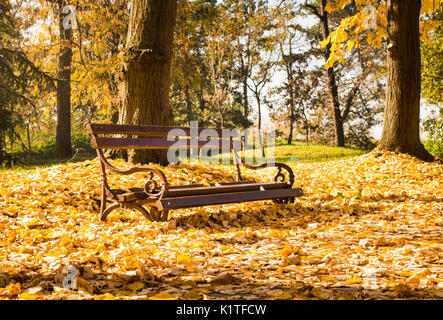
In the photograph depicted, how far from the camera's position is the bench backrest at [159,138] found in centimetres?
478

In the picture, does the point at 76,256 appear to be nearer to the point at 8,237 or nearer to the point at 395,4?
the point at 8,237

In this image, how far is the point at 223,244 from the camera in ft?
12.5

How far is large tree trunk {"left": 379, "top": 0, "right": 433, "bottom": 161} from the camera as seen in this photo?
358 inches

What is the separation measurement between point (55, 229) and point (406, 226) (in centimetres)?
381

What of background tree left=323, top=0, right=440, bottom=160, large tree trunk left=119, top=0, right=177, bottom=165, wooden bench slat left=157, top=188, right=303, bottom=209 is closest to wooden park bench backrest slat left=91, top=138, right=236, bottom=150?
wooden bench slat left=157, top=188, right=303, bottom=209

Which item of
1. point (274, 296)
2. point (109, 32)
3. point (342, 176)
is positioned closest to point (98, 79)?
point (109, 32)

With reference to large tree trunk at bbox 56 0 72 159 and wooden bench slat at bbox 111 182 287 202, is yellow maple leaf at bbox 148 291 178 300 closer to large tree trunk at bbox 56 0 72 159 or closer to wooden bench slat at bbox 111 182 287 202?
wooden bench slat at bbox 111 182 287 202

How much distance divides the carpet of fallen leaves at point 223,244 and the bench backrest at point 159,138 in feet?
3.01

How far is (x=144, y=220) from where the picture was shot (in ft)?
16.3

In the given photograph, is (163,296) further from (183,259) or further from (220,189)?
(220,189)

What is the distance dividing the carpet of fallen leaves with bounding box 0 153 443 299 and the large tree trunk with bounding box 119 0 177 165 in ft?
3.39

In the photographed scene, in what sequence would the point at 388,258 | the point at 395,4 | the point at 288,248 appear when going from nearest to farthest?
the point at 388,258
the point at 288,248
the point at 395,4

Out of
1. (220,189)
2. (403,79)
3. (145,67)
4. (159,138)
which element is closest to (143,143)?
(159,138)

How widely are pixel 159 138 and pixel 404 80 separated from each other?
6461 mm
